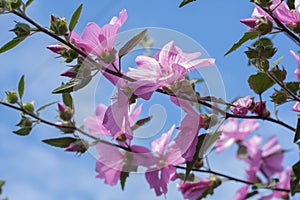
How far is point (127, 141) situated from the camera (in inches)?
51.6

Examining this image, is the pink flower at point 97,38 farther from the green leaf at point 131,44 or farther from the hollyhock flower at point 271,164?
the hollyhock flower at point 271,164

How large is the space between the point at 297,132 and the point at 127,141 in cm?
45

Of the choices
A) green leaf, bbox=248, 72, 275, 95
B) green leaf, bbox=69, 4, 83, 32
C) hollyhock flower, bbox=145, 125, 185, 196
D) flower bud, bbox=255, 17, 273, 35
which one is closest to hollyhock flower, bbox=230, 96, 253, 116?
green leaf, bbox=248, 72, 275, 95

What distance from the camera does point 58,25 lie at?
0.93 metres

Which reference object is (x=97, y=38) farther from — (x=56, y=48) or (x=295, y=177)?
(x=295, y=177)

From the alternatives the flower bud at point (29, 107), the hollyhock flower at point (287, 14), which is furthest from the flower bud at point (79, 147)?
the hollyhock flower at point (287, 14)

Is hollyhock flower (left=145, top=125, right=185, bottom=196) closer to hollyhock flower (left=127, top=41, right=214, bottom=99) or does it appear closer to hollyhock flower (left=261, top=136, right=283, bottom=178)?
hollyhock flower (left=127, top=41, right=214, bottom=99)

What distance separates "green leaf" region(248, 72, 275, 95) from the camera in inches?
43.7

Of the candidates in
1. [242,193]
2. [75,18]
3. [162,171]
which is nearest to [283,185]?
[242,193]

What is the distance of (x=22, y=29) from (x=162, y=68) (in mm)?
260

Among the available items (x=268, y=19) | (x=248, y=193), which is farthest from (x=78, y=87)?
(x=248, y=193)

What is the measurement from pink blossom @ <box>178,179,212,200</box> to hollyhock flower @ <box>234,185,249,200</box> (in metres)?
0.25

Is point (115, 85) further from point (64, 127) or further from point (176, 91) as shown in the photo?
point (64, 127)

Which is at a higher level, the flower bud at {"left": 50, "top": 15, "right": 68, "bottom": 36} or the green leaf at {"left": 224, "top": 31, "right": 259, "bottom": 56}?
the flower bud at {"left": 50, "top": 15, "right": 68, "bottom": 36}
